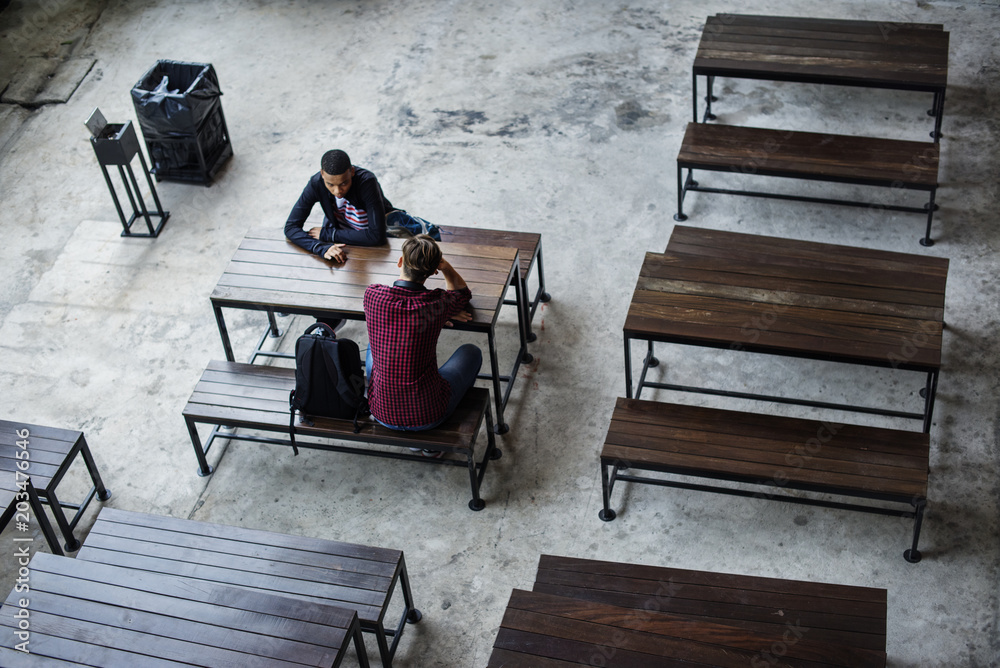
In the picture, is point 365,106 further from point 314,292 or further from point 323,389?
point 323,389

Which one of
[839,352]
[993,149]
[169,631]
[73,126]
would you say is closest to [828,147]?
[993,149]

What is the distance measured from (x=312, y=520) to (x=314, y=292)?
44.7 inches

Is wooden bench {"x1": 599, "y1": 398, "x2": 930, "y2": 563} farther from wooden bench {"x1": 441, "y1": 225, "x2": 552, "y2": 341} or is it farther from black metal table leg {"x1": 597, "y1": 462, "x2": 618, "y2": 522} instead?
wooden bench {"x1": 441, "y1": 225, "x2": 552, "y2": 341}

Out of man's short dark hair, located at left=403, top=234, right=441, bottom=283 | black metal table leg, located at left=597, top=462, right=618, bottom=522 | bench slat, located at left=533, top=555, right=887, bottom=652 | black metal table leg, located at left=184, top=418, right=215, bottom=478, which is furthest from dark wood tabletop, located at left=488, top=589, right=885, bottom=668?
black metal table leg, located at left=184, top=418, right=215, bottom=478

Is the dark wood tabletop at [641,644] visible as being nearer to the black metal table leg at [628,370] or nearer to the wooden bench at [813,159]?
the black metal table leg at [628,370]

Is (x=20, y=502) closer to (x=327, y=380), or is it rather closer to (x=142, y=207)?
(x=327, y=380)

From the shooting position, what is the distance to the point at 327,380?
4.44 meters

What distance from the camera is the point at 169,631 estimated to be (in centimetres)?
350

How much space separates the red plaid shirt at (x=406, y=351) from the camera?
416 cm

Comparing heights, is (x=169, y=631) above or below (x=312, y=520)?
above

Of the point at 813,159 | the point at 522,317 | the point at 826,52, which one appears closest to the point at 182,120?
the point at 522,317

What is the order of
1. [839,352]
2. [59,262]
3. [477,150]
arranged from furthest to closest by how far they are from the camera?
1. [477,150]
2. [59,262]
3. [839,352]

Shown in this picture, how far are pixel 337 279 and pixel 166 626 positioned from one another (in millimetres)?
1983

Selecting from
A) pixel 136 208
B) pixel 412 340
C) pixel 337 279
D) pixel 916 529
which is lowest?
pixel 916 529
